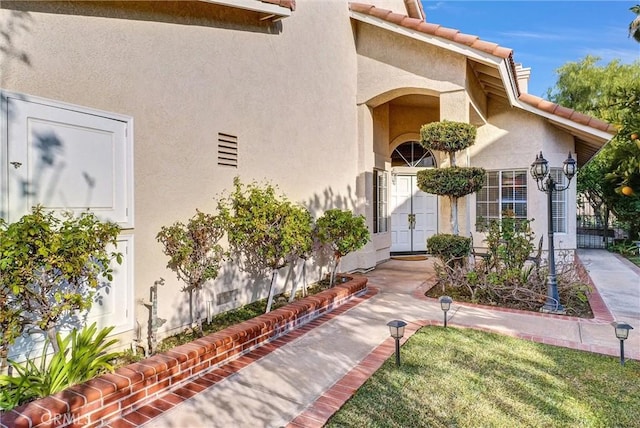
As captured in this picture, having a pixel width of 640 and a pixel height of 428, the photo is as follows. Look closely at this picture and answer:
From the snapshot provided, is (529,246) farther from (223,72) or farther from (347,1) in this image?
(347,1)

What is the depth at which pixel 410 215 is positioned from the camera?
14711mm

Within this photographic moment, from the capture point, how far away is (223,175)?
659cm

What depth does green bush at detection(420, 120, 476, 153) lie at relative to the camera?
8.85m

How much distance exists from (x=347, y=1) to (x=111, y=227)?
30.6 ft

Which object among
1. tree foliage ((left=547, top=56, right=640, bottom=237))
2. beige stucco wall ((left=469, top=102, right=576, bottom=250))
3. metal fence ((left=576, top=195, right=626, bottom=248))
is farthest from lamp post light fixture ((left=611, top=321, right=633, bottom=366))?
metal fence ((left=576, top=195, right=626, bottom=248))

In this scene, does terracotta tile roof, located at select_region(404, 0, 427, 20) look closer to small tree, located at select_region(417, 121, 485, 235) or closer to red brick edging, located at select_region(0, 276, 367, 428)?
small tree, located at select_region(417, 121, 485, 235)

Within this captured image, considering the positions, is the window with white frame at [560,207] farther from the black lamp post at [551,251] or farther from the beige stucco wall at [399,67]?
the black lamp post at [551,251]

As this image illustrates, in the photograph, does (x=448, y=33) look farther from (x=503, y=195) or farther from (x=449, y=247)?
(x=503, y=195)

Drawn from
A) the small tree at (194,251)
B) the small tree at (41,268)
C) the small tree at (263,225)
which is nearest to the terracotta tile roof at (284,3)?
the small tree at (263,225)

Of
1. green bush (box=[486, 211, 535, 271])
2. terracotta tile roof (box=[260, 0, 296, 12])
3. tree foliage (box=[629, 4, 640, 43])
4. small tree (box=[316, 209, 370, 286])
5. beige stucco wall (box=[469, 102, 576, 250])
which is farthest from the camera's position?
tree foliage (box=[629, 4, 640, 43])

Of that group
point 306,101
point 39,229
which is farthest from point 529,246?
point 39,229

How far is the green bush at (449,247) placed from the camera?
8719 mm

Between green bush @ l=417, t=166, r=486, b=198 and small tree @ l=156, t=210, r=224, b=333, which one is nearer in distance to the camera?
small tree @ l=156, t=210, r=224, b=333

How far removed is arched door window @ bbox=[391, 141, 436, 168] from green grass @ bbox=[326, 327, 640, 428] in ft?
32.2
